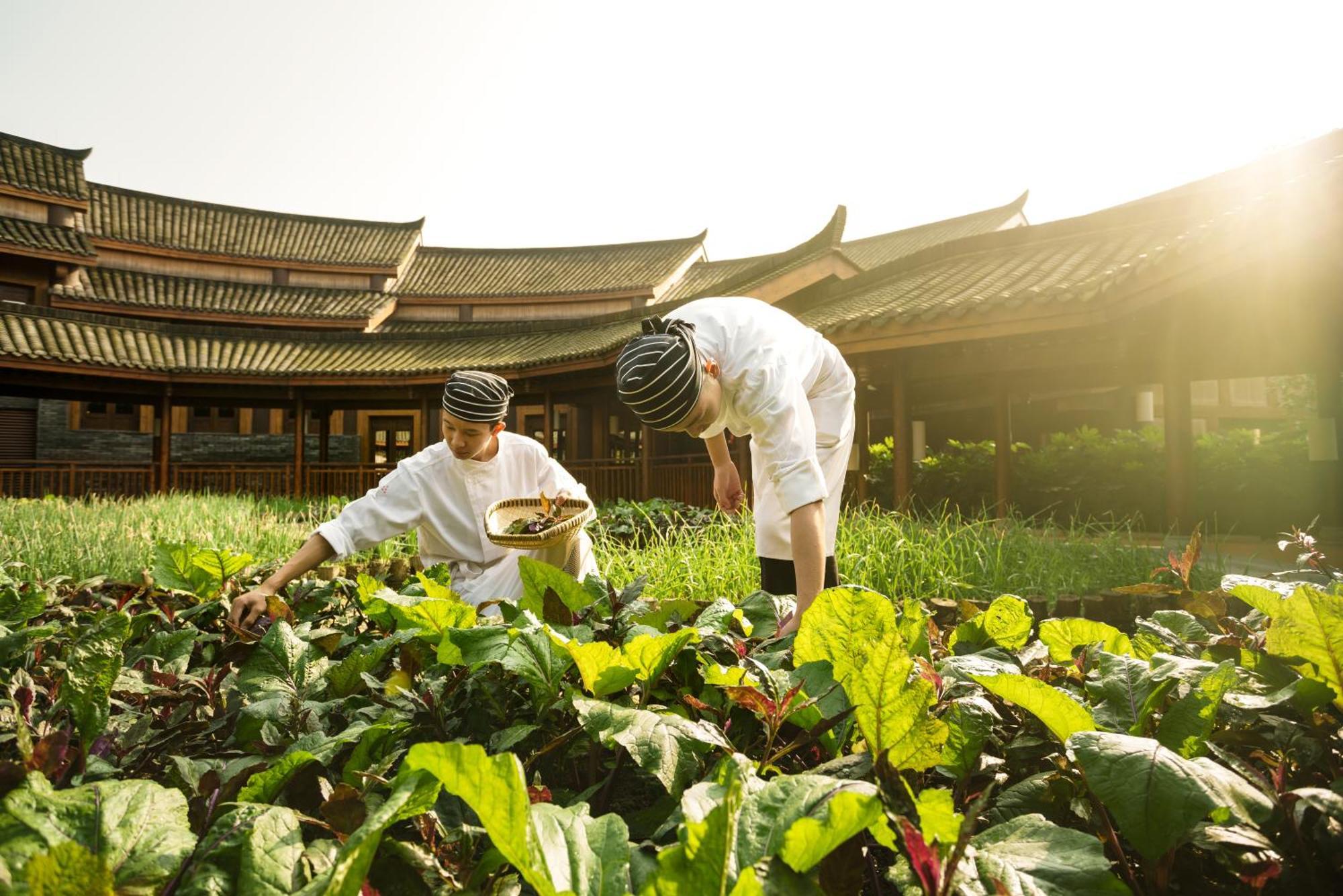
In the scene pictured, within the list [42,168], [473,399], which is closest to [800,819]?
[473,399]

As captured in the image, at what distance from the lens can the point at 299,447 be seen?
15633 mm

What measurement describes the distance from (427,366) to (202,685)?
15503 millimetres

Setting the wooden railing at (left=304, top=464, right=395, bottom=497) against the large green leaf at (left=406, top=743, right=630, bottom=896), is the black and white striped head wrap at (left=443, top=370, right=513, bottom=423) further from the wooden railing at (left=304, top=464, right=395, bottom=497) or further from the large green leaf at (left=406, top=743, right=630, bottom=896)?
the wooden railing at (left=304, top=464, right=395, bottom=497)

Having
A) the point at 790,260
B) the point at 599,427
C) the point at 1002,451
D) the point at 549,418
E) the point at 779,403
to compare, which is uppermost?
the point at 790,260

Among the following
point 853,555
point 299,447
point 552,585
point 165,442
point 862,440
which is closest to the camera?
point 552,585

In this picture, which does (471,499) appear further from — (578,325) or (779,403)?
(578,325)

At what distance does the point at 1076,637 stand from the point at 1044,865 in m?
0.49

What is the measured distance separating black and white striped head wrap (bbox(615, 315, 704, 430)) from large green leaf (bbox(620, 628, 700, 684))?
4.50 ft

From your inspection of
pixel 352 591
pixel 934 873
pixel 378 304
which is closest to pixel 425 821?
pixel 934 873

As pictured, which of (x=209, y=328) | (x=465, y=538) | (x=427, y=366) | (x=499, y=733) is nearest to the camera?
(x=499, y=733)

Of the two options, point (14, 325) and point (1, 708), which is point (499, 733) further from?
point (14, 325)

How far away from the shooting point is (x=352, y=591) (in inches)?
71.3

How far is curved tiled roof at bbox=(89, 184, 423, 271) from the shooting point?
2173 centimetres

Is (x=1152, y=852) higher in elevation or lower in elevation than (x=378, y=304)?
lower
